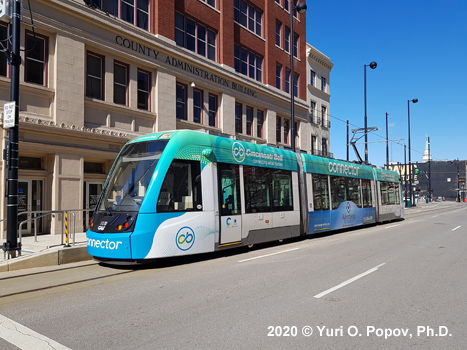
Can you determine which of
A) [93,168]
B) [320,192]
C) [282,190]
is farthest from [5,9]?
[320,192]

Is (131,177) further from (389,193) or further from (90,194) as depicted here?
(389,193)

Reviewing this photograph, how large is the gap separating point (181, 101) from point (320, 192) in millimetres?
8907

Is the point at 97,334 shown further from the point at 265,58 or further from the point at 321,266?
the point at 265,58

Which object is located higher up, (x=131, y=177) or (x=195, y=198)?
(x=131, y=177)

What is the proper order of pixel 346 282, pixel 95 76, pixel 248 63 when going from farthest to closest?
pixel 248 63 → pixel 95 76 → pixel 346 282

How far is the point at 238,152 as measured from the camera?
11422mm

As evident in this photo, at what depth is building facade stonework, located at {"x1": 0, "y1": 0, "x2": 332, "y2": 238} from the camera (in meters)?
14.2

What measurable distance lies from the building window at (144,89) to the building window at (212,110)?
4680 millimetres

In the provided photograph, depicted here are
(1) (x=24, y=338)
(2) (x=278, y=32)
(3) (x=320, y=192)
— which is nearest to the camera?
(1) (x=24, y=338)

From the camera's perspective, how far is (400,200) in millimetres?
25594

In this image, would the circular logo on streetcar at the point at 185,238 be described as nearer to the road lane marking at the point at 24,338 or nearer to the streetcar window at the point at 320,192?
the road lane marking at the point at 24,338

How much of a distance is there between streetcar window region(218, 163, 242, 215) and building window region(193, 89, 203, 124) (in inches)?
420

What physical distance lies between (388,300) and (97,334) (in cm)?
444

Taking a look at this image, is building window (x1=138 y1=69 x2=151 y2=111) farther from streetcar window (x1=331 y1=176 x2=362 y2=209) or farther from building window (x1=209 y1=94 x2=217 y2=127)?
streetcar window (x1=331 y1=176 x2=362 y2=209)
